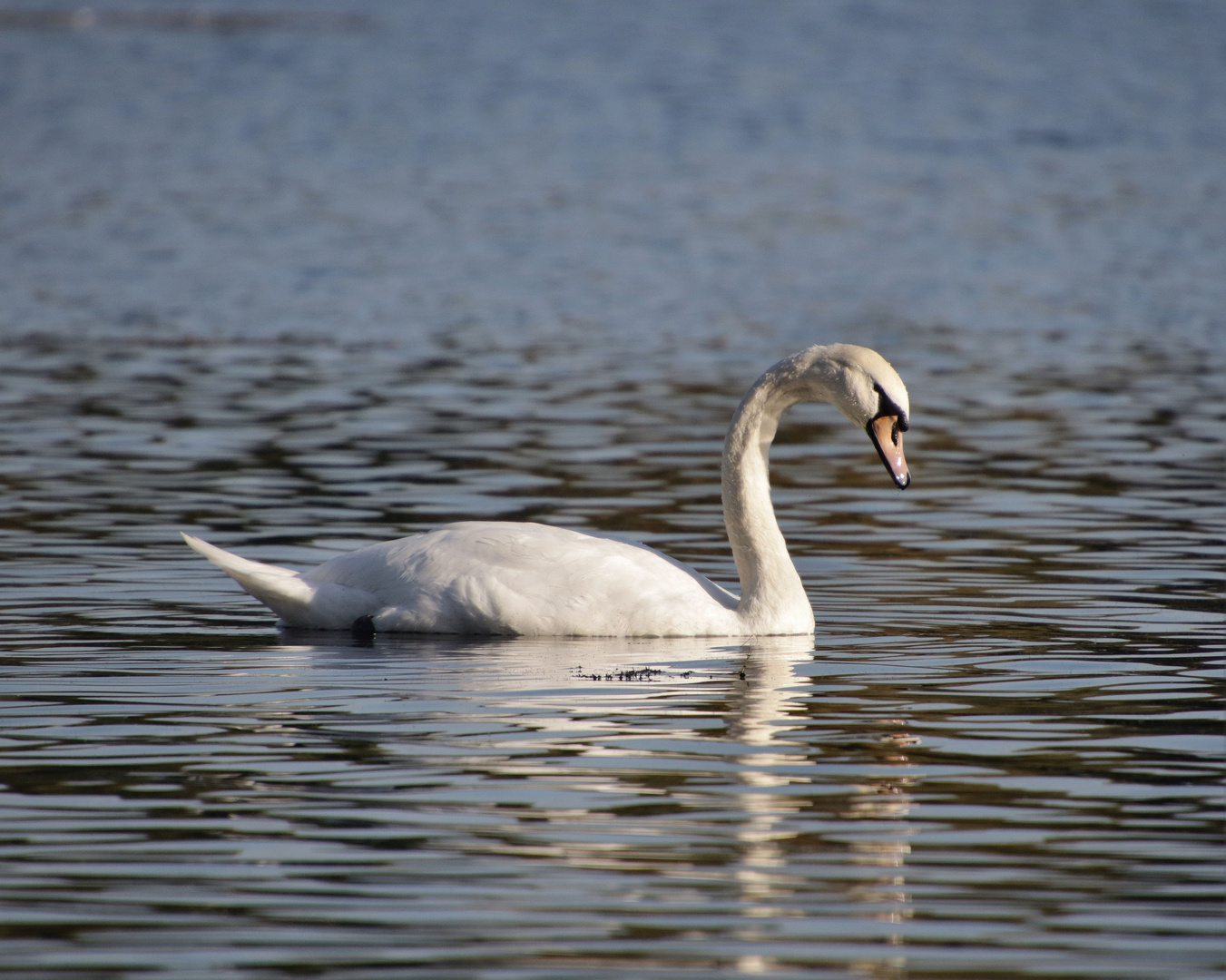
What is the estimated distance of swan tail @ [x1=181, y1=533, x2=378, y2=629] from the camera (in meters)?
9.21

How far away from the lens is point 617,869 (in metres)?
5.78

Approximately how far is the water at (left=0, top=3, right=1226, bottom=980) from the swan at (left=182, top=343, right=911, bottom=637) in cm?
15

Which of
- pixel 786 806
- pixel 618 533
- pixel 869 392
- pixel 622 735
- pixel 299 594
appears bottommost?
pixel 786 806

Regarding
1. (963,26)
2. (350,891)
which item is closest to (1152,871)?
(350,891)

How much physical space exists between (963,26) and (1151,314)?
3338cm

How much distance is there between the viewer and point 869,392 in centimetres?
930

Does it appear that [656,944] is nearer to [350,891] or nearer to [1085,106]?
[350,891]

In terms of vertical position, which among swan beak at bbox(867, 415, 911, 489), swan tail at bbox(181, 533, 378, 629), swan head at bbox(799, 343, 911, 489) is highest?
swan head at bbox(799, 343, 911, 489)

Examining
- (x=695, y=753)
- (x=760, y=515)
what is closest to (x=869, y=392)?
(x=760, y=515)

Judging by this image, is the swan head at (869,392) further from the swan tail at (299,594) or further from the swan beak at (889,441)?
the swan tail at (299,594)

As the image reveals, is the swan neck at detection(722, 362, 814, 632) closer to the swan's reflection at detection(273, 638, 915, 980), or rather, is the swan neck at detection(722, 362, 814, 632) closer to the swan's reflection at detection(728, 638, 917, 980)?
the swan's reflection at detection(273, 638, 915, 980)

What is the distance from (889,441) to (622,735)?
260cm

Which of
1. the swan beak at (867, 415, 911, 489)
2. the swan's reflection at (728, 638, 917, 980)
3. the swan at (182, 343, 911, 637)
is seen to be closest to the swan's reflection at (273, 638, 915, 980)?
the swan's reflection at (728, 638, 917, 980)

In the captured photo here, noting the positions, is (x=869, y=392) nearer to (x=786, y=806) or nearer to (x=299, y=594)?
(x=299, y=594)
